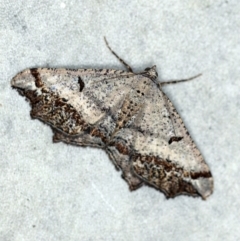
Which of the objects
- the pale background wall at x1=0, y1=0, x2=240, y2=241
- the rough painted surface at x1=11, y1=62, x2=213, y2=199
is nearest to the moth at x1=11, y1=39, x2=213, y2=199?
the rough painted surface at x1=11, y1=62, x2=213, y2=199

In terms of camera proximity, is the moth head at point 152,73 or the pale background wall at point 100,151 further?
the pale background wall at point 100,151

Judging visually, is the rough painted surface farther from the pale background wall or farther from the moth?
the pale background wall

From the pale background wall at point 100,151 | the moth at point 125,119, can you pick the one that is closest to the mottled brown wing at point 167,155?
the moth at point 125,119

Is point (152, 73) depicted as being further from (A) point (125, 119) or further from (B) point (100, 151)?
(B) point (100, 151)

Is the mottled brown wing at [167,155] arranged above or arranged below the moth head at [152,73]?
below

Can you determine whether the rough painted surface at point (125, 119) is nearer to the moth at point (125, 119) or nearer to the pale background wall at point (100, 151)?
the moth at point (125, 119)
